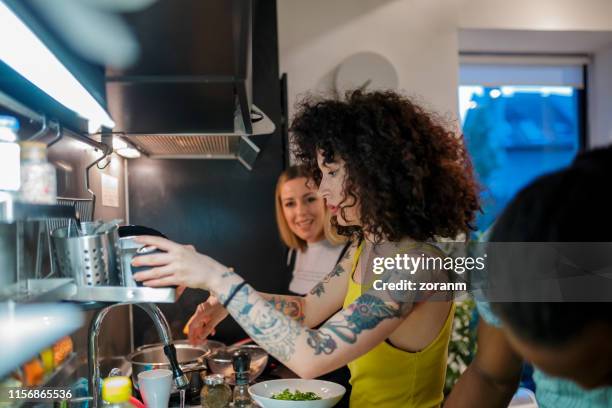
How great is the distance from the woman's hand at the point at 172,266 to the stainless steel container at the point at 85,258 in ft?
0.11

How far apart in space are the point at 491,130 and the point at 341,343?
2152 millimetres

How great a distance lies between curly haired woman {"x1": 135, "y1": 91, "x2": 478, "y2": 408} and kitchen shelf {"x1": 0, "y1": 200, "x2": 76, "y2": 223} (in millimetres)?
267

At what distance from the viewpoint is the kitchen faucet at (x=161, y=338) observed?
860 mm

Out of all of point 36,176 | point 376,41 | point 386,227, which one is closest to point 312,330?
point 386,227

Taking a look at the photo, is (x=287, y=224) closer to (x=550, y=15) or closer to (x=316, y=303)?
(x=316, y=303)

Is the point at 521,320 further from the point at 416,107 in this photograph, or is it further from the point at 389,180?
the point at 416,107

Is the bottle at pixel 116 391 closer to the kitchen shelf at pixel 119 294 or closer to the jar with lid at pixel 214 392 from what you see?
the kitchen shelf at pixel 119 294

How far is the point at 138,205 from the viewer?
1.15 m

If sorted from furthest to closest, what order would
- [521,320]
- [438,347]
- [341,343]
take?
[438,347] < [341,343] < [521,320]

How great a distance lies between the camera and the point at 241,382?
3.58ft

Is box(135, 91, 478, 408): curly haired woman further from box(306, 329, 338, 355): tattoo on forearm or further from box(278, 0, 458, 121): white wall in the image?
box(278, 0, 458, 121): white wall

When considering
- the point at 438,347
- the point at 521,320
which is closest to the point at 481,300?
the point at 521,320

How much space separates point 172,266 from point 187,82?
1.00 feet

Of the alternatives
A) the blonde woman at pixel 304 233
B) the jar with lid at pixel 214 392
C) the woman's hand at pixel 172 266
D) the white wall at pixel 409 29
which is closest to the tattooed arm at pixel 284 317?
the woman's hand at pixel 172 266
